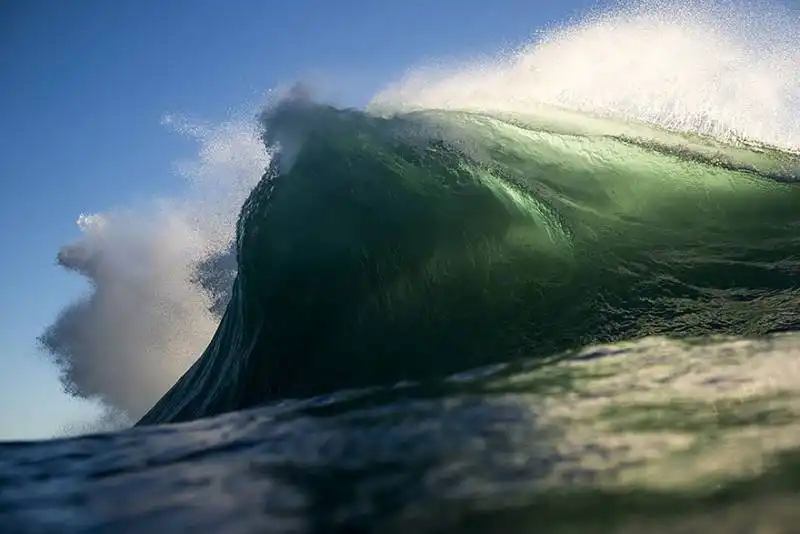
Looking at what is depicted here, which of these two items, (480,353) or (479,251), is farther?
(479,251)

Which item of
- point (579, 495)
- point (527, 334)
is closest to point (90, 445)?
point (579, 495)

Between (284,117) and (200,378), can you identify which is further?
(284,117)

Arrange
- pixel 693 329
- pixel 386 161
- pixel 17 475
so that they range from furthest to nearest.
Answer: pixel 386 161 → pixel 693 329 → pixel 17 475

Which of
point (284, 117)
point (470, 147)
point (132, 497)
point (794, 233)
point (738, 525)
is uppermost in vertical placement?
point (284, 117)

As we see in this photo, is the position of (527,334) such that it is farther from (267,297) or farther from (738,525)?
(738,525)

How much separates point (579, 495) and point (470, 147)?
19.8 feet

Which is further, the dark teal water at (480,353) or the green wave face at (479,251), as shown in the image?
the green wave face at (479,251)

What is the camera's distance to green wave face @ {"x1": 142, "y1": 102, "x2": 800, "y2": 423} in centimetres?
613

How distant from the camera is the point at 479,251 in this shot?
271 inches

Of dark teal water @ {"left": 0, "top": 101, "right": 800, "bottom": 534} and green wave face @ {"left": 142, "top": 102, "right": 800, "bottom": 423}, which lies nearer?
dark teal water @ {"left": 0, "top": 101, "right": 800, "bottom": 534}

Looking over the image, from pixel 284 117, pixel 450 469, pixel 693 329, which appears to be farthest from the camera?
pixel 284 117

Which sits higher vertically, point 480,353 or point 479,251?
point 479,251

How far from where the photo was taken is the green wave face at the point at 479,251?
613cm

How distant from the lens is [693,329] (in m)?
5.56
